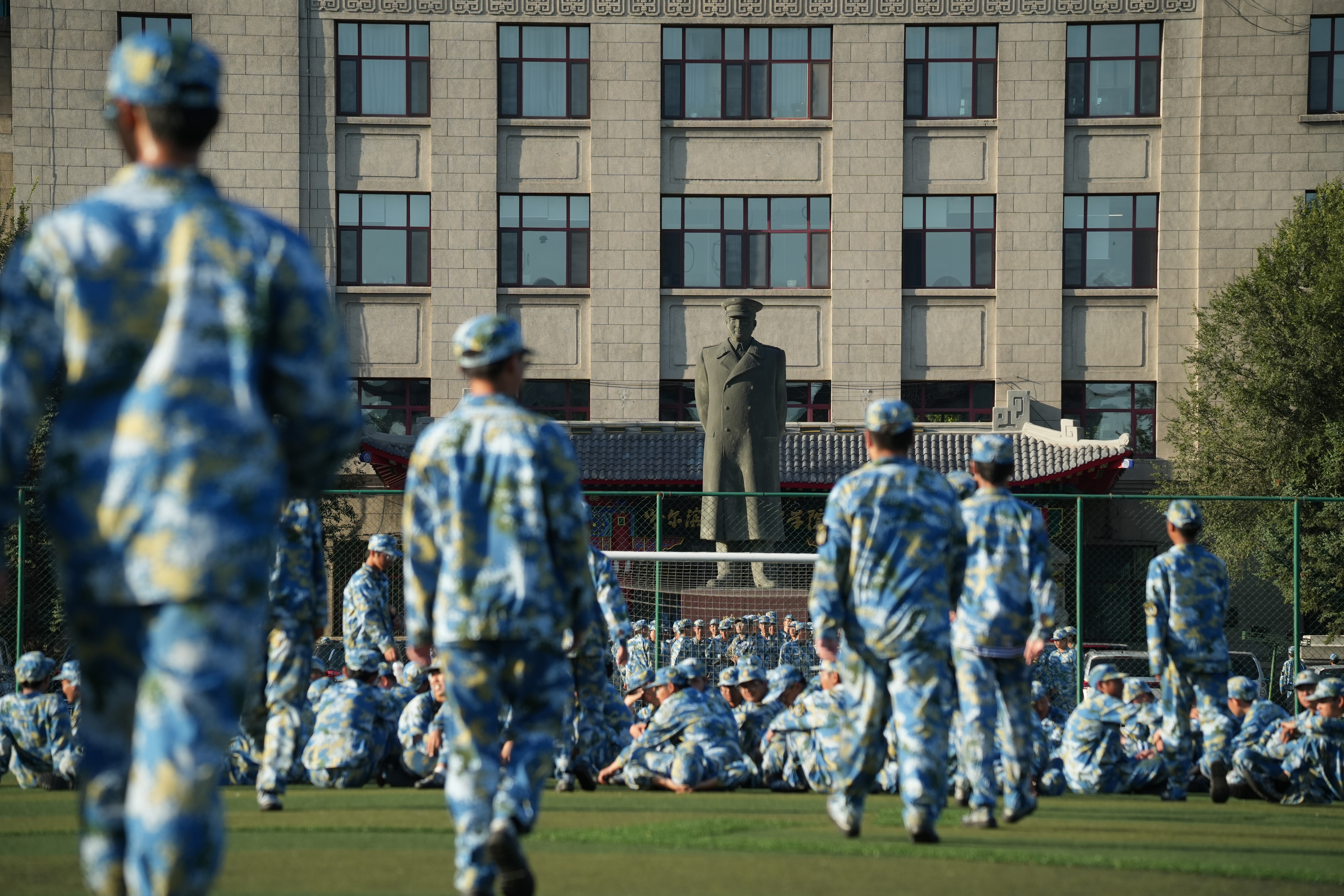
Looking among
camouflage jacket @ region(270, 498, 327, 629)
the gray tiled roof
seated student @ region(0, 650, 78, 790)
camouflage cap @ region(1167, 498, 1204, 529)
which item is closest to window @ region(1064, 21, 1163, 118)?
the gray tiled roof

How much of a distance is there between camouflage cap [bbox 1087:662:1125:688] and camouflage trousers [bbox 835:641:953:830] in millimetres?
4793

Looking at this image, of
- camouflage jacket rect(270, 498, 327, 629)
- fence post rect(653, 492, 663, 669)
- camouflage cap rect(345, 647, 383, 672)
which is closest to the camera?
camouflage jacket rect(270, 498, 327, 629)

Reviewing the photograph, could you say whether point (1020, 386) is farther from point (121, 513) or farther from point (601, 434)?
point (121, 513)

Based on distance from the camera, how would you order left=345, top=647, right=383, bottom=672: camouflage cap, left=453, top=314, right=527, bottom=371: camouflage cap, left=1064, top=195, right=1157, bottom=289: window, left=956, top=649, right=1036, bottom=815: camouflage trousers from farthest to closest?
left=1064, top=195, right=1157, bottom=289: window, left=345, top=647, right=383, bottom=672: camouflage cap, left=956, top=649, right=1036, bottom=815: camouflage trousers, left=453, top=314, right=527, bottom=371: camouflage cap

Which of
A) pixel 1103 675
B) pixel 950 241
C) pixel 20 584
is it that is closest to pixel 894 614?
pixel 1103 675

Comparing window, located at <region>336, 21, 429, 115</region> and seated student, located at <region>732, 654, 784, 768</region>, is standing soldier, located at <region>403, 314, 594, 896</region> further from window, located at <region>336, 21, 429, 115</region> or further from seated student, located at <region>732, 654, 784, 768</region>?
window, located at <region>336, 21, 429, 115</region>

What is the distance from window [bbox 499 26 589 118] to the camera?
130 ft

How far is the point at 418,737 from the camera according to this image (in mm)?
11328

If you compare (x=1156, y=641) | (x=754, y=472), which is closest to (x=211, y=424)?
(x=1156, y=641)

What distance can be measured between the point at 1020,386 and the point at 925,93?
7.72 meters

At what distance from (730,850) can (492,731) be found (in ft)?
7.78

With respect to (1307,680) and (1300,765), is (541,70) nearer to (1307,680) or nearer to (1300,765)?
(1307,680)

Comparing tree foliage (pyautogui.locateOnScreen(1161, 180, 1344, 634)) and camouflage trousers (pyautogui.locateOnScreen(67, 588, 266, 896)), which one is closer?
camouflage trousers (pyautogui.locateOnScreen(67, 588, 266, 896))

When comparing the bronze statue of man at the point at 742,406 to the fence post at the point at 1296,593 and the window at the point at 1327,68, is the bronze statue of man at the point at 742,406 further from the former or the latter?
the window at the point at 1327,68
